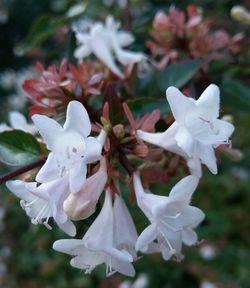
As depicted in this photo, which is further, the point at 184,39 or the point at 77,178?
the point at 184,39

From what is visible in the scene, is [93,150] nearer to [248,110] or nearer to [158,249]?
[158,249]

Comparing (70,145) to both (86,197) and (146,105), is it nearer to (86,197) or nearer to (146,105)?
(86,197)

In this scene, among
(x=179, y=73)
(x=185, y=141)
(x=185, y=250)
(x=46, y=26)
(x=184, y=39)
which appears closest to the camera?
(x=185, y=141)

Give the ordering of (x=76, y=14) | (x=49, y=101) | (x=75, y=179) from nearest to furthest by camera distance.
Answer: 1. (x=75, y=179)
2. (x=49, y=101)
3. (x=76, y=14)

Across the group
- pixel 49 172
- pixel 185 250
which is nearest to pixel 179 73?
pixel 49 172

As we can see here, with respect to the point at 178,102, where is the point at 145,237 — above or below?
below

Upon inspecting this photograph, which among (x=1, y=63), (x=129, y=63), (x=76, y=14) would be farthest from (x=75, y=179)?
(x=1, y=63)

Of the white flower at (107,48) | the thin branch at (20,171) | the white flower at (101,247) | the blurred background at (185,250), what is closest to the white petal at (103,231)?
the white flower at (101,247)
